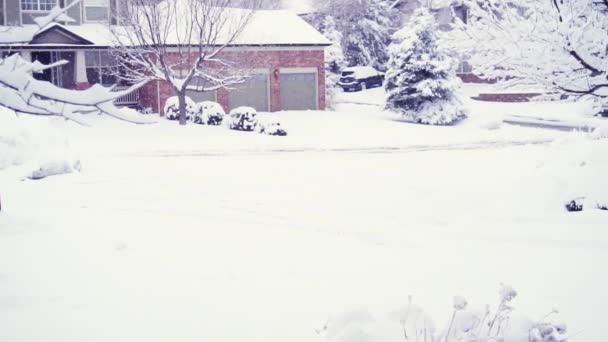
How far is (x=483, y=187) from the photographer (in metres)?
13.4

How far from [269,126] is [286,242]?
1637 centimetres

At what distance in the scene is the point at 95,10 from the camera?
32406 millimetres

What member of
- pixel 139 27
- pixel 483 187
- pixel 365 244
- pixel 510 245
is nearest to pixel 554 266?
pixel 510 245

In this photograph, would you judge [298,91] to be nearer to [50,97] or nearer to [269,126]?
[269,126]

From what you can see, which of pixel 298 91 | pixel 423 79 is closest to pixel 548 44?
pixel 423 79

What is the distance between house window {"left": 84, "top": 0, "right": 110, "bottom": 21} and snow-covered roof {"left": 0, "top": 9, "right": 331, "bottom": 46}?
466 millimetres

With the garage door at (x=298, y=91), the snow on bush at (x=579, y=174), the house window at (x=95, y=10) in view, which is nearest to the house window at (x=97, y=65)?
the house window at (x=95, y=10)

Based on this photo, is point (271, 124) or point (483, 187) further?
point (271, 124)

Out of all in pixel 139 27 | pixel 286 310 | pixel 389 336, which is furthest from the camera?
pixel 139 27

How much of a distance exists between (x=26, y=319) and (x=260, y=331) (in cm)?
204

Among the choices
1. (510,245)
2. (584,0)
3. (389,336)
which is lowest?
(510,245)

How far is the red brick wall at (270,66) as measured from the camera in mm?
30250

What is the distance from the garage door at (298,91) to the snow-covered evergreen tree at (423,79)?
3982 mm

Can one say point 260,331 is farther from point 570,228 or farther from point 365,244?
point 570,228
